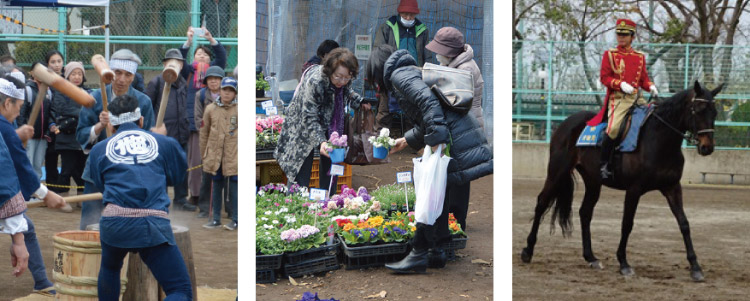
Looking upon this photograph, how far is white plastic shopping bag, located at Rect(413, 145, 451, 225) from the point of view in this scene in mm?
4656

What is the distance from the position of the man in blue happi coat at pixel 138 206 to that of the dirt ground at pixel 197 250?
1114 mm

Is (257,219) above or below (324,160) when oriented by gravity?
below

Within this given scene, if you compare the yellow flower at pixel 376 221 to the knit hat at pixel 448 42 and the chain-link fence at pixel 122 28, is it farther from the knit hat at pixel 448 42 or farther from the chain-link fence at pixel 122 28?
the chain-link fence at pixel 122 28

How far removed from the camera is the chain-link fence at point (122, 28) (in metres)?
5.24

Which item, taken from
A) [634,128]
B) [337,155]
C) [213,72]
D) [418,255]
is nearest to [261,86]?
[337,155]

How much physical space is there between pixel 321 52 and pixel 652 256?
12.1 feet

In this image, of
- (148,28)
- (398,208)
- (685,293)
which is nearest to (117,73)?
(148,28)

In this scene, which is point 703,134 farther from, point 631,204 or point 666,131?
point 631,204

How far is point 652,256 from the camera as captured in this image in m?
6.89

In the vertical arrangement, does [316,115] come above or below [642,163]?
above

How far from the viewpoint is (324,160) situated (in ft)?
15.6

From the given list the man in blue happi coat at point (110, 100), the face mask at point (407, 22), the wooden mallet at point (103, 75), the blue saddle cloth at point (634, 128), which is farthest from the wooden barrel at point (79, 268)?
the blue saddle cloth at point (634, 128)

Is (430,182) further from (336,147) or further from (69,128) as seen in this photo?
(69,128)

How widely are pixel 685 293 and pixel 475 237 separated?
6.42 feet
